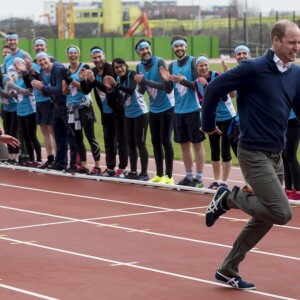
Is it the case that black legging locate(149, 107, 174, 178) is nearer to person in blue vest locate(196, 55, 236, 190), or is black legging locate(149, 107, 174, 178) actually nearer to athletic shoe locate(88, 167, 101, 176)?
person in blue vest locate(196, 55, 236, 190)

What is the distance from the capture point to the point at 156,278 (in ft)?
27.7

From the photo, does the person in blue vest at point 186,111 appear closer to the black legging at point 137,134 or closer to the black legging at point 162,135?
the black legging at point 162,135

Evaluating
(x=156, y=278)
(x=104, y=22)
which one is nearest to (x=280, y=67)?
(x=156, y=278)

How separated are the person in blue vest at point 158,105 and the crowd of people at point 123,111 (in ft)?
0.05

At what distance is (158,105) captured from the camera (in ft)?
47.0

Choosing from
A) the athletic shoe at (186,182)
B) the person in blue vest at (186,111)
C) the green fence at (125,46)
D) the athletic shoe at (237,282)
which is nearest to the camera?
the athletic shoe at (237,282)

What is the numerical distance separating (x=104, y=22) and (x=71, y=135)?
101526 millimetres

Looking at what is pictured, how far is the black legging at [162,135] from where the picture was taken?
14.3 meters

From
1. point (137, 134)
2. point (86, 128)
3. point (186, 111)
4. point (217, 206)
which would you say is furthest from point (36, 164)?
point (217, 206)

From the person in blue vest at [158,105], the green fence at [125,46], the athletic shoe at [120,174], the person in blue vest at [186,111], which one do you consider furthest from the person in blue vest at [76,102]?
the green fence at [125,46]

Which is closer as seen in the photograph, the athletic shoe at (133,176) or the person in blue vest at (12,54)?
the athletic shoe at (133,176)

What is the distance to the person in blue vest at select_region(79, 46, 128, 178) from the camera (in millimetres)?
15039

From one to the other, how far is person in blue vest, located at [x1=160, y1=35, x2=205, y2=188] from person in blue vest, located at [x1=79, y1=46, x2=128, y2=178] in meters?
1.32

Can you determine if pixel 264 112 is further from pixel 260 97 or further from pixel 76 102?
pixel 76 102
